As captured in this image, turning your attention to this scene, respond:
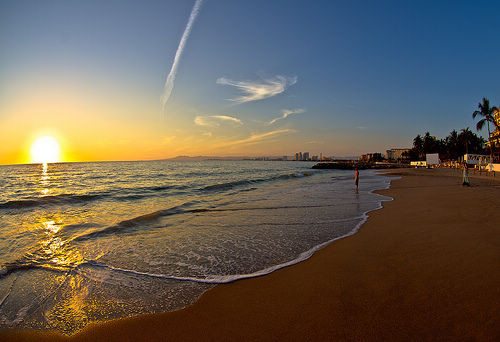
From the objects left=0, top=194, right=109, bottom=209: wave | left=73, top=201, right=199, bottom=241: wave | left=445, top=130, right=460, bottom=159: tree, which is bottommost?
left=73, top=201, right=199, bottom=241: wave

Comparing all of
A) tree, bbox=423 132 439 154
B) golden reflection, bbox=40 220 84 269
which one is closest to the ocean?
golden reflection, bbox=40 220 84 269

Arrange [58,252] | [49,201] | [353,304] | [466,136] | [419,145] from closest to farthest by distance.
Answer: [353,304]
[58,252]
[49,201]
[466,136]
[419,145]

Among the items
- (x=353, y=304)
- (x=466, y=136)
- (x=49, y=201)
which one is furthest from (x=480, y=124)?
(x=49, y=201)

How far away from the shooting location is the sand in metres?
3.02

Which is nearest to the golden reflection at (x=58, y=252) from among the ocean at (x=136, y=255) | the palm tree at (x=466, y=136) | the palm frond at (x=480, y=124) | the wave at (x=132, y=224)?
the ocean at (x=136, y=255)

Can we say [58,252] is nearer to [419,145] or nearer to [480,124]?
[480,124]

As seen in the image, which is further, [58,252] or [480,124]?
[480,124]

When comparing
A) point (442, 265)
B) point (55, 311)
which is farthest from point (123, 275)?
point (442, 265)

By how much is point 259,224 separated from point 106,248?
5.30 metres

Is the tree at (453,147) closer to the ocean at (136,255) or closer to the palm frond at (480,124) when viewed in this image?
the palm frond at (480,124)

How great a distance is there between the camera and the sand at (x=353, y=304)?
9.89 ft

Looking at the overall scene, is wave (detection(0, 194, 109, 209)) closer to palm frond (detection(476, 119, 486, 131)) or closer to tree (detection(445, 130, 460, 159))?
palm frond (detection(476, 119, 486, 131))

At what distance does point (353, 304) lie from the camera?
3.61m

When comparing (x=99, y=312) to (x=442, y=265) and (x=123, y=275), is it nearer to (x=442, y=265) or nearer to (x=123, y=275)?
(x=123, y=275)
